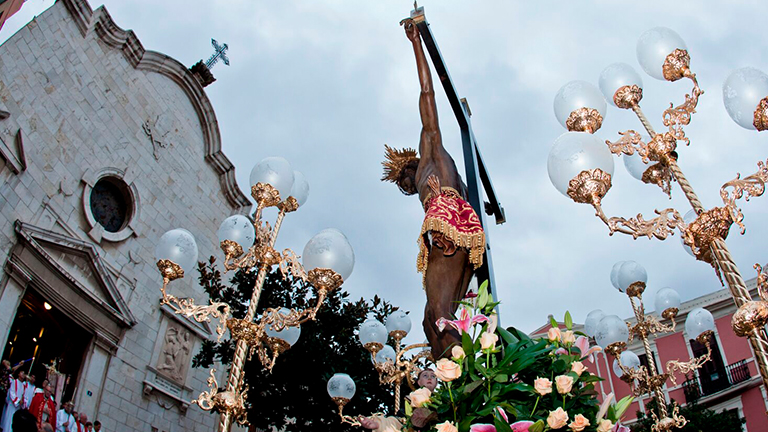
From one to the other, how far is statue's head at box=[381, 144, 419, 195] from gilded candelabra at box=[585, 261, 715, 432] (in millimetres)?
3625

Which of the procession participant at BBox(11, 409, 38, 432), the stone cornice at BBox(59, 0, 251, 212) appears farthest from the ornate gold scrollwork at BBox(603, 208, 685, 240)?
the stone cornice at BBox(59, 0, 251, 212)

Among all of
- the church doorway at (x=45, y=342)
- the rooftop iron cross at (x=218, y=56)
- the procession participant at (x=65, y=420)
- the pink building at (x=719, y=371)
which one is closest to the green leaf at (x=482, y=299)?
the procession participant at (x=65, y=420)

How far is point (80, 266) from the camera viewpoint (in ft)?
38.1

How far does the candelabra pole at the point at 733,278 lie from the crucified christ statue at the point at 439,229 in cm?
153

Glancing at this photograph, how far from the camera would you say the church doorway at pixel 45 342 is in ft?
33.9

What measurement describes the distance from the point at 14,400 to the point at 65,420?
1.42m

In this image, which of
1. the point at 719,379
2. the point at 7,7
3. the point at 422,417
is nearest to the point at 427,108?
the point at 422,417

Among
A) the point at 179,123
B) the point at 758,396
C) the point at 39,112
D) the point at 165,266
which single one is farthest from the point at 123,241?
the point at 758,396

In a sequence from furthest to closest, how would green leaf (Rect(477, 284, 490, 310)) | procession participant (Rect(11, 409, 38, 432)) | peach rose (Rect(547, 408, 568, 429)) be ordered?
procession participant (Rect(11, 409, 38, 432)) → green leaf (Rect(477, 284, 490, 310)) → peach rose (Rect(547, 408, 568, 429))

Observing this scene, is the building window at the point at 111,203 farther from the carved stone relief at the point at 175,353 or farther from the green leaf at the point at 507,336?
the green leaf at the point at 507,336

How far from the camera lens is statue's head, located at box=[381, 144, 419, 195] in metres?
4.68

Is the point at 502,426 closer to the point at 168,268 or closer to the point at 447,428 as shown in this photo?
the point at 447,428

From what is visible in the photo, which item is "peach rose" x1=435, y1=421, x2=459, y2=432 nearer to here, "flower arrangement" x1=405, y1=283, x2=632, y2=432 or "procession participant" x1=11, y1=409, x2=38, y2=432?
"flower arrangement" x1=405, y1=283, x2=632, y2=432

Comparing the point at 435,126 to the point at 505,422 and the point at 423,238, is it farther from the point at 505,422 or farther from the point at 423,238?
the point at 505,422
